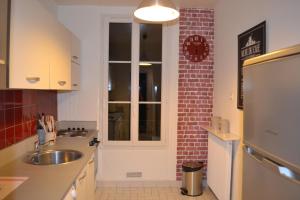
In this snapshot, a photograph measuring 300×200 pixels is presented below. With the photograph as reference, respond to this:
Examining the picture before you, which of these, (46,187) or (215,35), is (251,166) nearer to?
(46,187)

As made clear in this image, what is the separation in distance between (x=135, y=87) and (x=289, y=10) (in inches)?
96.0

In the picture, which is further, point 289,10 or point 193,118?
point 193,118

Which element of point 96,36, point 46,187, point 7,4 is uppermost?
point 96,36

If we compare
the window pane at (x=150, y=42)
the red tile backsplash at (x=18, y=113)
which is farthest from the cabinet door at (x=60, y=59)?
the window pane at (x=150, y=42)

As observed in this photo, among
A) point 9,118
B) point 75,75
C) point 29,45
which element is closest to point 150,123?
point 75,75

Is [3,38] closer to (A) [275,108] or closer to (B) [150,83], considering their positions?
(A) [275,108]

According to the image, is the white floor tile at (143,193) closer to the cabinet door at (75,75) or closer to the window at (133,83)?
the window at (133,83)

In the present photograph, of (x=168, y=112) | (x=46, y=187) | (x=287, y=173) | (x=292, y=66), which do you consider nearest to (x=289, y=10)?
(x=292, y=66)

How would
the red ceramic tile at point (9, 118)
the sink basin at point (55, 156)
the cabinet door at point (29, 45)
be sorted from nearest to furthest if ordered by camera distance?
the cabinet door at point (29, 45) → the red ceramic tile at point (9, 118) → the sink basin at point (55, 156)

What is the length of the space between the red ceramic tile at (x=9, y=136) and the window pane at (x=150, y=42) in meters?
2.17

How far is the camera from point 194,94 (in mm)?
4004

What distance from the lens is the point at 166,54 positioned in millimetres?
4012

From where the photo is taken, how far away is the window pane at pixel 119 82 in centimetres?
403

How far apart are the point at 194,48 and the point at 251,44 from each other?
1.40 m
